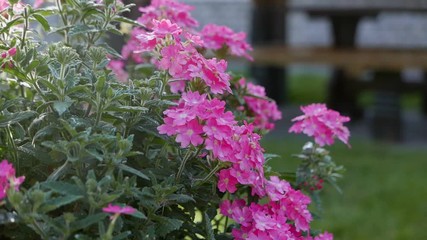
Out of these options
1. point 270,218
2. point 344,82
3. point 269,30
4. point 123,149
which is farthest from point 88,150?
point 269,30

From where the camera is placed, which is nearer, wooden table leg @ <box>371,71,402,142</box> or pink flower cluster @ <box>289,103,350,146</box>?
pink flower cluster @ <box>289,103,350,146</box>

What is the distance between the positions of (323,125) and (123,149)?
0.62m

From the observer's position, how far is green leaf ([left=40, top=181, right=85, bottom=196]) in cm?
112

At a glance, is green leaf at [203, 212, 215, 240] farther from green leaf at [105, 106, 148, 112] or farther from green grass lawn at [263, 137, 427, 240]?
green grass lawn at [263, 137, 427, 240]

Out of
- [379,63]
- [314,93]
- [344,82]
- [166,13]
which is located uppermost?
[166,13]

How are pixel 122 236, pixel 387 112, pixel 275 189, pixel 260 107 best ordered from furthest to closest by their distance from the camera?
pixel 387 112, pixel 260 107, pixel 275 189, pixel 122 236

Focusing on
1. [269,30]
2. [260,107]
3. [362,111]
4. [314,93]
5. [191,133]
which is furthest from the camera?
[314,93]

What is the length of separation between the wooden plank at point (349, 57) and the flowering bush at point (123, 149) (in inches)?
166

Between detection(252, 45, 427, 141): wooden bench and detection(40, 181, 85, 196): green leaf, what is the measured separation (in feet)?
15.1

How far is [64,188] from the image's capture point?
1132 millimetres

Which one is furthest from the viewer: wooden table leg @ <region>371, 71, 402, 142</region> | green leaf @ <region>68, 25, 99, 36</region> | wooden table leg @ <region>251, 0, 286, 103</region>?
wooden table leg @ <region>251, 0, 286, 103</region>

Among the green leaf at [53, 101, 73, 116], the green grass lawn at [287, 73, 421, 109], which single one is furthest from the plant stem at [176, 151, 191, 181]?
the green grass lawn at [287, 73, 421, 109]

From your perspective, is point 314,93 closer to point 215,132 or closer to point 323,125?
point 323,125

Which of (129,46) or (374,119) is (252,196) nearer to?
(129,46)
